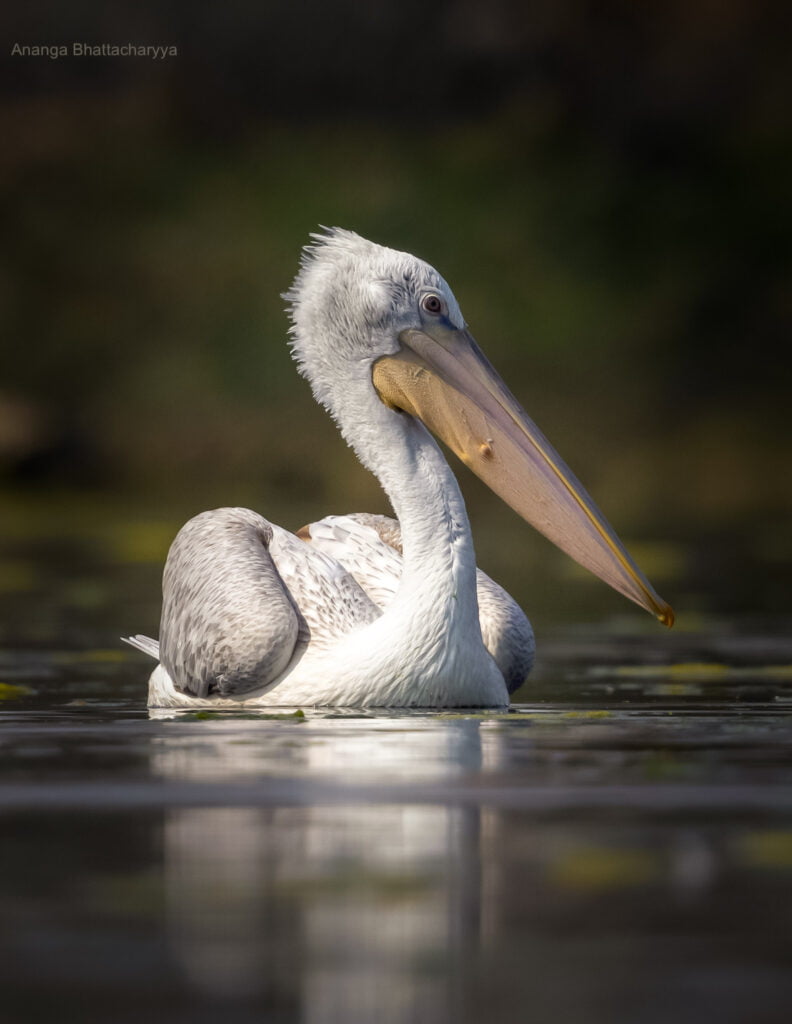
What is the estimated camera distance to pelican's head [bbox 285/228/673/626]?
686 centimetres

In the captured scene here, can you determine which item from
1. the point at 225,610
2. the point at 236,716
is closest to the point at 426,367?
the point at 225,610

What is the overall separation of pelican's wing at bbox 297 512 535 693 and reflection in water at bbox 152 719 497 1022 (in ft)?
6.29

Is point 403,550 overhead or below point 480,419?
below

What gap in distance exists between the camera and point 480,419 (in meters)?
6.93

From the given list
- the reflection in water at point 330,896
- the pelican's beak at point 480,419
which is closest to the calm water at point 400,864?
the reflection in water at point 330,896

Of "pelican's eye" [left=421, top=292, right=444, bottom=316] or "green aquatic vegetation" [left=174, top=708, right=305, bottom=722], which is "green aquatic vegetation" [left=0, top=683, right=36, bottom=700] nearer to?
"green aquatic vegetation" [left=174, top=708, right=305, bottom=722]

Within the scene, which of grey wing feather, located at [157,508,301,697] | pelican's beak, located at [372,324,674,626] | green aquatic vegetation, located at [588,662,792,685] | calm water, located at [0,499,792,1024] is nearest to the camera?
calm water, located at [0,499,792,1024]

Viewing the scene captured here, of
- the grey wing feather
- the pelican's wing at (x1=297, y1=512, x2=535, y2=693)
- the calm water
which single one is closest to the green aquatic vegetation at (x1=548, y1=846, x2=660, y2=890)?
the calm water

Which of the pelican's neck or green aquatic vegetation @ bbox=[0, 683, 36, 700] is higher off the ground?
the pelican's neck

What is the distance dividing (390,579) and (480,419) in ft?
2.57

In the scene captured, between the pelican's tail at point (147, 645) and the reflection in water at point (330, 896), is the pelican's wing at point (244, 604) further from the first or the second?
the reflection in water at point (330, 896)

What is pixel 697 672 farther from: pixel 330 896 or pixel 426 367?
pixel 330 896

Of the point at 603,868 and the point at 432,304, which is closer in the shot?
the point at 603,868

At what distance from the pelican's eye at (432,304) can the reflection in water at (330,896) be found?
2122mm
